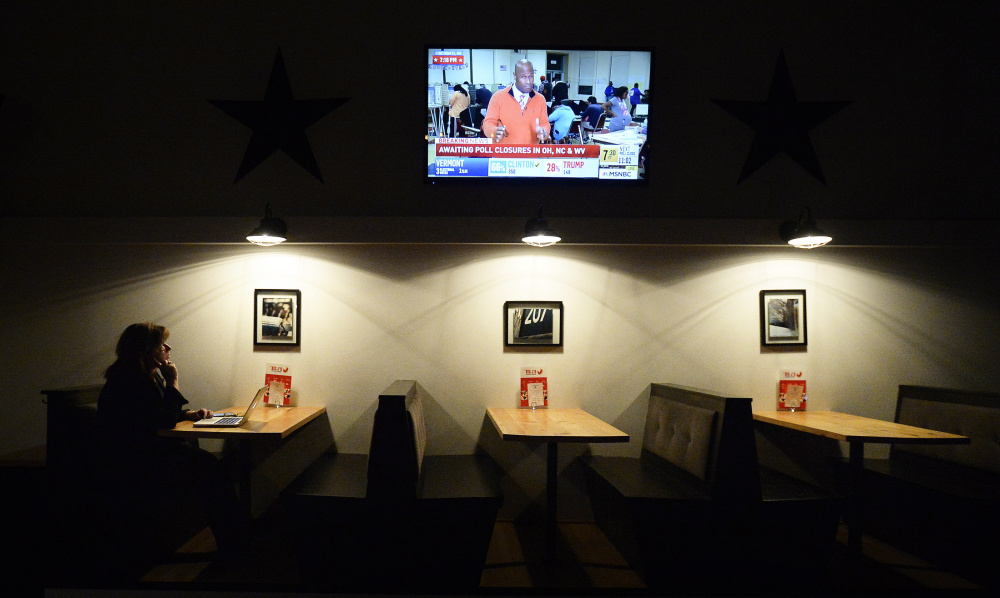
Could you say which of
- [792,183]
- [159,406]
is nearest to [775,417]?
[792,183]

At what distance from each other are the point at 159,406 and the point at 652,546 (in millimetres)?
3179

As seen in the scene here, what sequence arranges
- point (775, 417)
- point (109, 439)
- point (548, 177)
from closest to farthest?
point (109, 439) < point (775, 417) < point (548, 177)

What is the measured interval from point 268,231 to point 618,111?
2854 mm

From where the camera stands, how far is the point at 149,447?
301 cm

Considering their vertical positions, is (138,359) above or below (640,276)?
below

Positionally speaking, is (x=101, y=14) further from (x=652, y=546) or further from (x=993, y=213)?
(x=993, y=213)

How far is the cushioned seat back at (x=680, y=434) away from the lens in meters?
2.95

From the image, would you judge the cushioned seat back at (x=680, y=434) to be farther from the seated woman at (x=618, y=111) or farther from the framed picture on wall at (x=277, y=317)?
the framed picture on wall at (x=277, y=317)

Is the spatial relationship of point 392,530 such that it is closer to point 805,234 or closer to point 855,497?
point 855,497

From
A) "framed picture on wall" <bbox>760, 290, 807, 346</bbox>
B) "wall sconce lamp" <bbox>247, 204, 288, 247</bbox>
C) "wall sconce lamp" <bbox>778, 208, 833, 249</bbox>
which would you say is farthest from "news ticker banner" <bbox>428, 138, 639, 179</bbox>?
"framed picture on wall" <bbox>760, 290, 807, 346</bbox>

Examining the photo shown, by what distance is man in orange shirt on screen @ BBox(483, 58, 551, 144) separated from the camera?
3.76 metres

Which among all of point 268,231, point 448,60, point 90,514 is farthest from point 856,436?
point 90,514

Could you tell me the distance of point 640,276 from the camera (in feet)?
13.3

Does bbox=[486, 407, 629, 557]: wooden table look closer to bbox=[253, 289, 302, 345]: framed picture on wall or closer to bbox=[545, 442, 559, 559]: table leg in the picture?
bbox=[545, 442, 559, 559]: table leg
